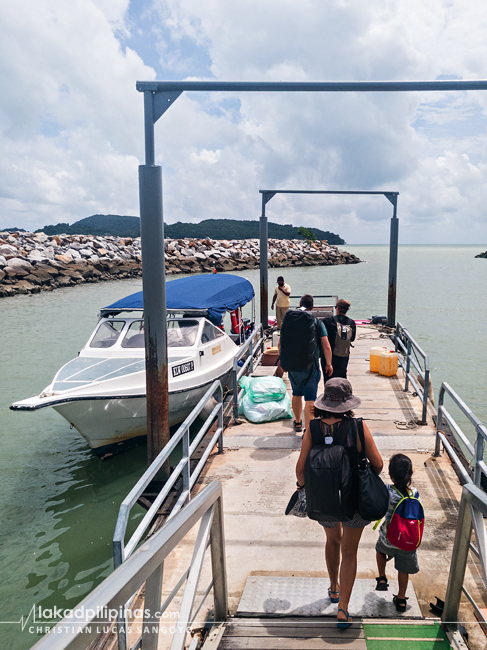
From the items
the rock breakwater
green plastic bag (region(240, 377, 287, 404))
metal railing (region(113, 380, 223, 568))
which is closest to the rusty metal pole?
metal railing (region(113, 380, 223, 568))

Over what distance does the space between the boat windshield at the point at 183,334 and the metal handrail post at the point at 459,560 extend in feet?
23.1

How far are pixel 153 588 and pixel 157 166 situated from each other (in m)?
4.47

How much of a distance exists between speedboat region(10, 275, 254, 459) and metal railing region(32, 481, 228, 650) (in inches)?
176

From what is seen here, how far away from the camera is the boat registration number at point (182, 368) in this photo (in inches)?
347

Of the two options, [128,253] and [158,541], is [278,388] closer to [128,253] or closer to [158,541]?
[158,541]

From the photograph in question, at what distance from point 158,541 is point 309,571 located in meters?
2.43

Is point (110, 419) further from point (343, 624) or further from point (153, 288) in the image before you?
point (343, 624)

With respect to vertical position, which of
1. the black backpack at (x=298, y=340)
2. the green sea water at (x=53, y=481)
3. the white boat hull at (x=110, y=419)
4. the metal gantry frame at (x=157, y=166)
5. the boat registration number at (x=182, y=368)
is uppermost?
the metal gantry frame at (x=157, y=166)

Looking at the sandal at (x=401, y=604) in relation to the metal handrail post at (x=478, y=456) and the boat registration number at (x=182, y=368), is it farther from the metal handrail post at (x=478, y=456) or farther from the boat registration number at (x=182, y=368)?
the boat registration number at (x=182, y=368)

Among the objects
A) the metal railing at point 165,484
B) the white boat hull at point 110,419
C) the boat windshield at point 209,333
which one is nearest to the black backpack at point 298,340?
the metal railing at point 165,484

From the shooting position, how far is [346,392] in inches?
125

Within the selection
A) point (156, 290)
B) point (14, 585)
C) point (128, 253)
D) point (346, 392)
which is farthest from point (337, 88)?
point (128, 253)

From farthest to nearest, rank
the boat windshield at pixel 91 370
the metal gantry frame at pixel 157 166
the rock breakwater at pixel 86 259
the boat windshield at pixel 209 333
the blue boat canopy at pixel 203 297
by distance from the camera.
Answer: the rock breakwater at pixel 86 259 < the blue boat canopy at pixel 203 297 < the boat windshield at pixel 209 333 < the boat windshield at pixel 91 370 < the metal gantry frame at pixel 157 166

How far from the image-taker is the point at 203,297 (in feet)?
34.8
